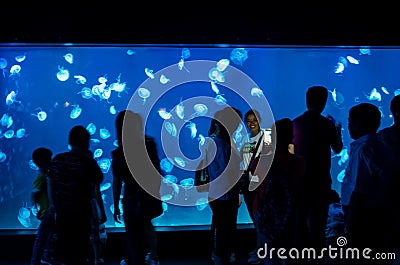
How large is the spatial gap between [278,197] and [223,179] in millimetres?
845

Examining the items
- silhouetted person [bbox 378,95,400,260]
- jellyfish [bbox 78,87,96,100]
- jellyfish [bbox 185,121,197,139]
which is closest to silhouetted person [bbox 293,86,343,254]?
silhouetted person [bbox 378,95,400,260]

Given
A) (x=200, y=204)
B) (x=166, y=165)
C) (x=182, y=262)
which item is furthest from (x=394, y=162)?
(x=166, y=165)

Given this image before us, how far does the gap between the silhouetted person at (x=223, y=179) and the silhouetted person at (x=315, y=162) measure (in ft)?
1.98

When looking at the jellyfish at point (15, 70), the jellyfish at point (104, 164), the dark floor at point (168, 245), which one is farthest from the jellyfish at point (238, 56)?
the jellyfish at point (104, 164)

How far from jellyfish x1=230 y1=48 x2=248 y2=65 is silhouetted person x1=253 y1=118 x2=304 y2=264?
2804mm

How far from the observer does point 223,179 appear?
162 inches

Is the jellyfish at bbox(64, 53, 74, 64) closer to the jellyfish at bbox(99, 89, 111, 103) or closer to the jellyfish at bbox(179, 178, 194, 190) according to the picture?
the jellyfish at bbox(99, 89, 111, 103)

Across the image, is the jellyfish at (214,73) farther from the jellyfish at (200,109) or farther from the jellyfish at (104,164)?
the jellyfish at (104,164)

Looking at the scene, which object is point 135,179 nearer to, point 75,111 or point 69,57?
point 69,57

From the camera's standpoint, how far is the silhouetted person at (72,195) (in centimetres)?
355

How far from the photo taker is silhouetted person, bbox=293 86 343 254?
3988 mm

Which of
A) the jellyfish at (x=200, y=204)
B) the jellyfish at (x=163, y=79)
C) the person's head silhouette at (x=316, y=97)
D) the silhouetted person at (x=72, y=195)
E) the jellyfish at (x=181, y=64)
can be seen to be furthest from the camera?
the jellyfish at (x=163, y=79)

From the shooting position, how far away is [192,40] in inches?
219

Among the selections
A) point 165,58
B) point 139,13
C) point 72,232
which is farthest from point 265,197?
point 165,58
